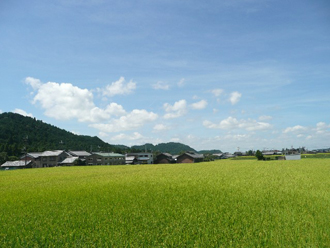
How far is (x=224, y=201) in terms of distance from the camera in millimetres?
10945

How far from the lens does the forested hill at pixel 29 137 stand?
96.0m

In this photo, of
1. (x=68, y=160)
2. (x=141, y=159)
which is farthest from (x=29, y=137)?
(x=141, y=159)

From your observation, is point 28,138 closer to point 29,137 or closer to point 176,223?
point 29,137

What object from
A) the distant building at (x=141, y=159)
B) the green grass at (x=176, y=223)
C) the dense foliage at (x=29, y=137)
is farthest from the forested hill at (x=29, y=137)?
the green grass at (x=176, y=223)

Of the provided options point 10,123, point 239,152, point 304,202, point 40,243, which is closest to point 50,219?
point 40,243

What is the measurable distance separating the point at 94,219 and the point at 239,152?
590 feet

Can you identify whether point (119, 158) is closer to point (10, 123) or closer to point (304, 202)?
point (10, 123)

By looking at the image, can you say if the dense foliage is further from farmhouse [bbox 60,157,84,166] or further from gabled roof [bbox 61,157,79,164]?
farmhouse [bbox 60,157,84,166]

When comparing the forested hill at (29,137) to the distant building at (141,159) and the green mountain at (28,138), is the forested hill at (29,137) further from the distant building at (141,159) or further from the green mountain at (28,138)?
the distant building at (141,159)

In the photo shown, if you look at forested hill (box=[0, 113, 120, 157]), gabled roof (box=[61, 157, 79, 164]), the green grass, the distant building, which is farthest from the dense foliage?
the green grass

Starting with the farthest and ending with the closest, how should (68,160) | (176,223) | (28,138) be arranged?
(28,138), (68,160), (176,223)

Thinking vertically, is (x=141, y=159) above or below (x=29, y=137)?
below

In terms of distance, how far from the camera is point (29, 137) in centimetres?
10631

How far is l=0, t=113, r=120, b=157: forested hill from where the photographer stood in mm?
96037
